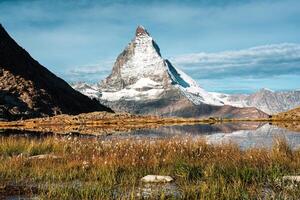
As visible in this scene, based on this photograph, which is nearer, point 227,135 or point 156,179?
point 156,179

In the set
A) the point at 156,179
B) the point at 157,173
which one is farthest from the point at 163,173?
the point at 156,179

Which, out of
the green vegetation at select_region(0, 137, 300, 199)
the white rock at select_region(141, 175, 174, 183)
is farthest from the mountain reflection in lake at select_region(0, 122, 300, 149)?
the white rock at select_region(141, 175, 174, 183)

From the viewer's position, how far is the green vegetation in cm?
1362

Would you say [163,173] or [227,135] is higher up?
[163,173]

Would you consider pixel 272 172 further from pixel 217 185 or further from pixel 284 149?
pixel 284 149

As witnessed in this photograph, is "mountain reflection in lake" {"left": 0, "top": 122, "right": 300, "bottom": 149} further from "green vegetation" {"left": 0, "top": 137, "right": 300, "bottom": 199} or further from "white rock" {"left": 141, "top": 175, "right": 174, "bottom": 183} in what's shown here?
"white rock" {"left": 141, "top": 175, "right": 174, "bottom": 183}

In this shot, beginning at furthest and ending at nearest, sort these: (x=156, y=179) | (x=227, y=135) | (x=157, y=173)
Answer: (x=227, y=135) → (x=157, y=173) → (x=156, y=179)

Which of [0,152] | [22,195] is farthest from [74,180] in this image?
[0,152]

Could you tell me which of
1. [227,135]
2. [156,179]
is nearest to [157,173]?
[156,179]

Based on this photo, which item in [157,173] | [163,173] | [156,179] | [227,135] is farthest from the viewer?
[227,135]

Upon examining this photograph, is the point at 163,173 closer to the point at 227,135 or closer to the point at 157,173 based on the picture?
the point at 157,173

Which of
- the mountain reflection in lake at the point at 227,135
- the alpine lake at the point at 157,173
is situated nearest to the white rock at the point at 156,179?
the alpine lake at the point at 157,173

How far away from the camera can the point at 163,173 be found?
1833cm

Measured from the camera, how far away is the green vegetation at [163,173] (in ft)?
44.7
